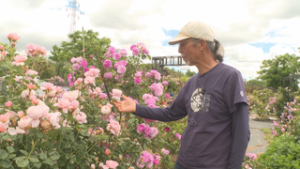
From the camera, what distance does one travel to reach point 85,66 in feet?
6.88

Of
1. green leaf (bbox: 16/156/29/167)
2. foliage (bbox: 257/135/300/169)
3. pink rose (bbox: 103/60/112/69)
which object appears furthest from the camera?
foliage (bbox: 257/135/300/169)

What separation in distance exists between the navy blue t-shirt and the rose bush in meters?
Result: 0.44

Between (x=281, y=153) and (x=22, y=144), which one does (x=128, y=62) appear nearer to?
(x=22, y=144)

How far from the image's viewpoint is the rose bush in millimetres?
1094

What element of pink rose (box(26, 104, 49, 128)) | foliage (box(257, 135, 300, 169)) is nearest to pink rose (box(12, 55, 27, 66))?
pink rose (box(26, 104, 49, 128))

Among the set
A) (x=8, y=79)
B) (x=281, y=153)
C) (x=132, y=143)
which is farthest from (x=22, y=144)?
(x=281, y=153)

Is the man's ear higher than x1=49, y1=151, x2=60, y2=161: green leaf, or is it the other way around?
A: the man's ear

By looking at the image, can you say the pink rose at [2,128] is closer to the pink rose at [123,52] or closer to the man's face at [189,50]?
the man's face at [189,50]

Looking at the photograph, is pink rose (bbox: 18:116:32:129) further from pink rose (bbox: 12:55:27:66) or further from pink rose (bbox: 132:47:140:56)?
pink rose (bbox: 132:47:140:56)

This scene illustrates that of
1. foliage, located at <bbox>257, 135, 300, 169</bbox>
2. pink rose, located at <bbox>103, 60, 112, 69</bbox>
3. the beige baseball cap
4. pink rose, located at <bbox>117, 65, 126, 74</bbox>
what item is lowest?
foliage, located at <bbox>257, 135, 300, 169</bbox>

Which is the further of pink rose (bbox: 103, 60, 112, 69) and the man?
pink rose (bbox: 103, 60, 112, 69)

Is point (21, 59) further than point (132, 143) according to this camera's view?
No

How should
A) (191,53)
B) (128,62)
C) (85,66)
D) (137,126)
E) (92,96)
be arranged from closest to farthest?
(191,53), (92,96), (137,126), (85,66), (128,62)

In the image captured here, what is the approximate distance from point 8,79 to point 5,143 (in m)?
0.37
